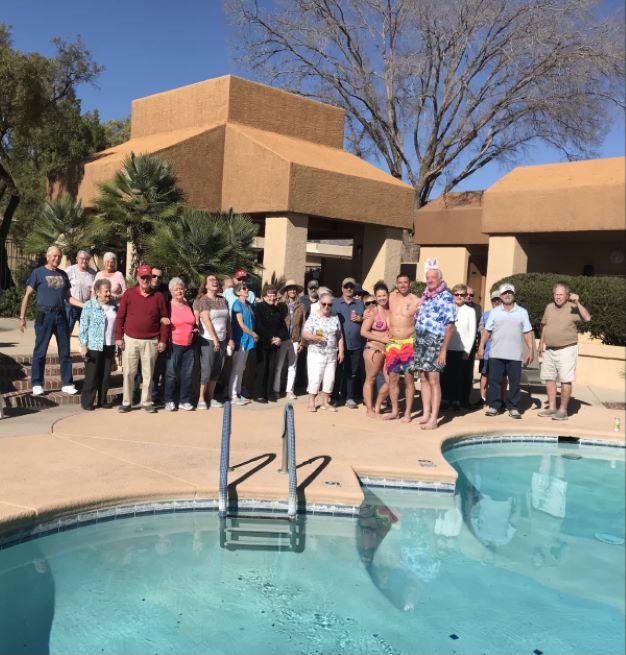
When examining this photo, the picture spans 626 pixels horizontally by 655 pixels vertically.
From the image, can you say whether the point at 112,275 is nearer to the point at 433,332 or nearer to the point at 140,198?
the point at 140,198

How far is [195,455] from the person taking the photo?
568cm

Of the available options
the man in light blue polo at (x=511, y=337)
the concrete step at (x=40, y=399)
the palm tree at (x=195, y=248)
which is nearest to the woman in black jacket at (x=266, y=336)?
the palm tree at (x=195, y=248)

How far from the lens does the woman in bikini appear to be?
292 inches

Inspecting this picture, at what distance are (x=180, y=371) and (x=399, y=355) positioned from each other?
8.36ft

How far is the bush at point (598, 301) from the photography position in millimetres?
1381

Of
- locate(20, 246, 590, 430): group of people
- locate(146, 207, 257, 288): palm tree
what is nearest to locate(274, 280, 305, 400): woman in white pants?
locate(20, 246, 590, 430): group of people

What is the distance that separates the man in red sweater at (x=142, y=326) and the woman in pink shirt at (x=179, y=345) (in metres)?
0.14

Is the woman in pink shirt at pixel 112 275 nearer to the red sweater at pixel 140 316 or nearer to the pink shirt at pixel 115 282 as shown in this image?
the pink shirt at pixel 115 282

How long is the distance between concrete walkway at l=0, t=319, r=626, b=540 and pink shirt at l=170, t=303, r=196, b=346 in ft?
2.83

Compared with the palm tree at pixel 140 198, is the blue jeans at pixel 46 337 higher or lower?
lower

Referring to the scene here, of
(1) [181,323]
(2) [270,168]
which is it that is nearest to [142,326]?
(1) [181,323]

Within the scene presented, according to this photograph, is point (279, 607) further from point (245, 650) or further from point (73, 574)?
point (73, 574)

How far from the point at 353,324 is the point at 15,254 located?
14896mm

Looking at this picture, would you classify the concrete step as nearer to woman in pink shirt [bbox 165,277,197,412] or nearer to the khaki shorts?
woman in pink shirt [bbox 165,277,197,412]
